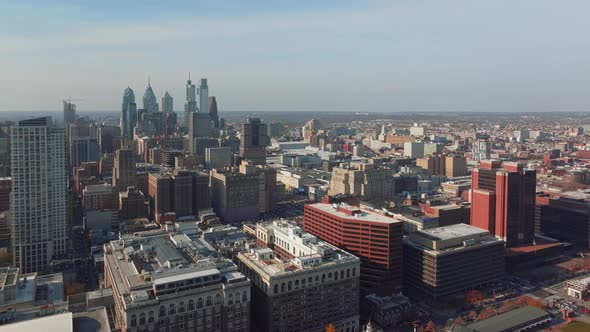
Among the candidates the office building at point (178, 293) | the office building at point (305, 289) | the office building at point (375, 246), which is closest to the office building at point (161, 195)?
the office building at point (375, 246)

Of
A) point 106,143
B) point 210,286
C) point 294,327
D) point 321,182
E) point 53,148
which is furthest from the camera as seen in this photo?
point 106,143

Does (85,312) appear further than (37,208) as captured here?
No

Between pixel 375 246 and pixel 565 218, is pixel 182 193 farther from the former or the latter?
pixel 565 218

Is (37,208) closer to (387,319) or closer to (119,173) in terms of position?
(119,173)

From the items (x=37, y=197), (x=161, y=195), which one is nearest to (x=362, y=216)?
(x=161, y=195)

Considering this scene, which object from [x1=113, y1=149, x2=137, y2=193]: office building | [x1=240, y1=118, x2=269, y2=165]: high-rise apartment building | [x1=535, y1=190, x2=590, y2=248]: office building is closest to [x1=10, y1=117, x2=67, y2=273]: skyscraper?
[x1=113, y1=149, x2=137, y2=193]: office building

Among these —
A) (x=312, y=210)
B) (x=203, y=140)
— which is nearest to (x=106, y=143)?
(x=203, y=140)

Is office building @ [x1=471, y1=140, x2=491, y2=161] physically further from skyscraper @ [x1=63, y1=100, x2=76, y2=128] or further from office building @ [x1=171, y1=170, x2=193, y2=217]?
skyscraper @ [x1=63, y1=100, x2=76, y2=128]
